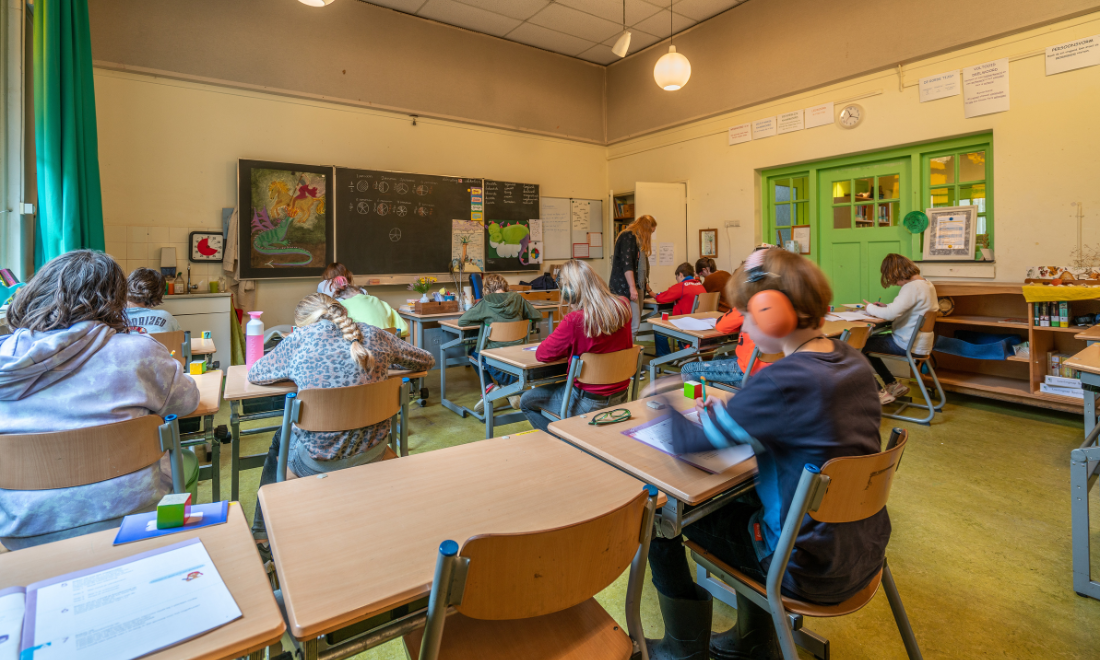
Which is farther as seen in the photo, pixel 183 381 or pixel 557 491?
pixel 183 381

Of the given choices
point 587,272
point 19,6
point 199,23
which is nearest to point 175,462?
point 587,272

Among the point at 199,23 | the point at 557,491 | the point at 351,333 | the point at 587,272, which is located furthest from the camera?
the point at 199,23

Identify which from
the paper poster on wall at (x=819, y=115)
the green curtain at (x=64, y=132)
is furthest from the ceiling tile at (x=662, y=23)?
the green curtain at (x=64, y=132)

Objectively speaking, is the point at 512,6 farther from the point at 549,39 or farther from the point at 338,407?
the point at 338,407

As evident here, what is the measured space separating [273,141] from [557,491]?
17.8ft

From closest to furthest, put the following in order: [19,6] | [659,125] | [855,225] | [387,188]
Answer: [19,6]
[855,225]
[387,188]
[659,125]

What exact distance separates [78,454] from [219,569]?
0.74m

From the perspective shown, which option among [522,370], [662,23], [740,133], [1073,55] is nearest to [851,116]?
[740,133]

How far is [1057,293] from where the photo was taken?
3.60m

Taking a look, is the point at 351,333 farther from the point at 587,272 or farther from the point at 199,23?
the point at 199,23

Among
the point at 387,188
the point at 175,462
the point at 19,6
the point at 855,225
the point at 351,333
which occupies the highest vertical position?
the point at 19,6

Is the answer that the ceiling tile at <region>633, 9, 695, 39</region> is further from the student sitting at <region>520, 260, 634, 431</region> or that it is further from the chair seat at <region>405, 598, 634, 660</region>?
the chair seat at <region>405, 598, 634, 660</region>

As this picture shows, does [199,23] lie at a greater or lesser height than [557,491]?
greater

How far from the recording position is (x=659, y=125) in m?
6.88
